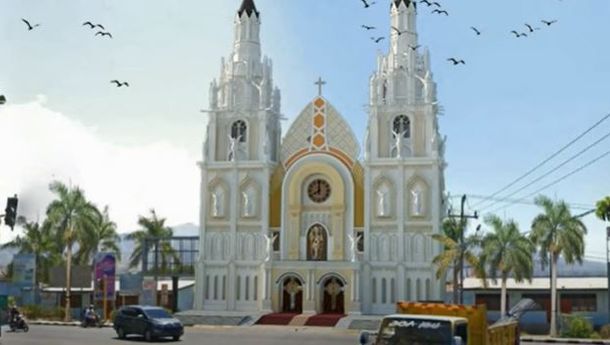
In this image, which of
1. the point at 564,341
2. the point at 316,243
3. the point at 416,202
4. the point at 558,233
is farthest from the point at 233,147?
the point at 564,341

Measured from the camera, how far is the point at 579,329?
43031mm

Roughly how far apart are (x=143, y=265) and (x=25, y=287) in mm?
8857

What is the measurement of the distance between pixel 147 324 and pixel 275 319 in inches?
830

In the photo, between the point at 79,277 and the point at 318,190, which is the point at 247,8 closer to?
the point at 318,190

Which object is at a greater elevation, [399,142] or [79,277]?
[399,142]

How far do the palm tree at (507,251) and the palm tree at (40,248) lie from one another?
119ft

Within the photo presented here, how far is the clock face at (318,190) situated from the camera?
6041 centimetres

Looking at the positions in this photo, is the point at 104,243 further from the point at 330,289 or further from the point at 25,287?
the point at 330,289

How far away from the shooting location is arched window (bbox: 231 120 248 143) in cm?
6294

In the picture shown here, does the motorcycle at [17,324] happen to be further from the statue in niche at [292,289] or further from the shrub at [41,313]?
the statue in niche at [292,289]

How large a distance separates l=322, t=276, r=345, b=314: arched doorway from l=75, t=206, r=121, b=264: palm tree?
1535cm

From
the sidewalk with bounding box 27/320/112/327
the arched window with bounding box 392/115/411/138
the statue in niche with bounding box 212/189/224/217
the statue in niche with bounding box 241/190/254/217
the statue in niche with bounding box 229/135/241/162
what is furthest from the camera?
the statue in niche with bounding box 229/135/241/162

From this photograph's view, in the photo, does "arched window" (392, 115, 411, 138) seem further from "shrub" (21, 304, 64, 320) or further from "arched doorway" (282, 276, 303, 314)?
"shrub" (21, 304, 64, 320)

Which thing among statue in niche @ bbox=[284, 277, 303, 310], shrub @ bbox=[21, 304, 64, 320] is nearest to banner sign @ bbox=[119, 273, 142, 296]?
shrub @ bbox=[21, 304, 64, 320]
